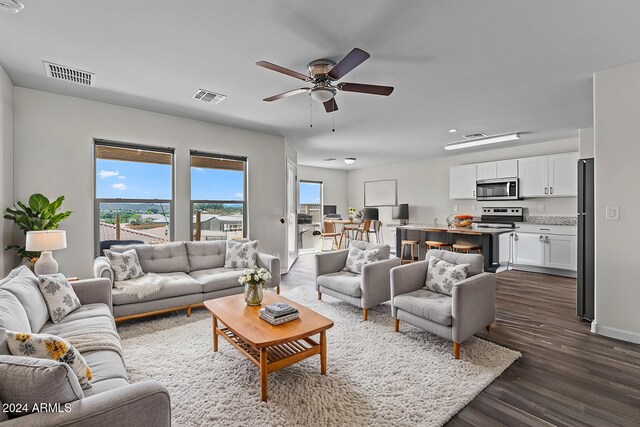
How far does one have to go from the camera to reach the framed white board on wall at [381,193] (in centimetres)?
905

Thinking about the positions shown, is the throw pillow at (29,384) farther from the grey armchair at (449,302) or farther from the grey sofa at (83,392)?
the grey armchair at (449,302)

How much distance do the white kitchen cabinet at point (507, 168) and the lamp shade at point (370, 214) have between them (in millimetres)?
3529

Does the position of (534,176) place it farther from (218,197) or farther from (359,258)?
(218,197)

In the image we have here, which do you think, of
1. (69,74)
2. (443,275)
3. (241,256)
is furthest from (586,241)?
(69,74)

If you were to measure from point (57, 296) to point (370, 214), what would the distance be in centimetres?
786

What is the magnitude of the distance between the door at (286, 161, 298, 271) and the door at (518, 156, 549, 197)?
4.81 m

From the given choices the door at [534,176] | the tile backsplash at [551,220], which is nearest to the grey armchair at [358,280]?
the door at [534,176]

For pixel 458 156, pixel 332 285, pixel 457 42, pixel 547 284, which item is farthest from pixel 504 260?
pixel 457 42

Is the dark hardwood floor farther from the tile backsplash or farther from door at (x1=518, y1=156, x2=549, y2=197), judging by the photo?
door at (x1=518, y1=156, x2=549, y2=197)

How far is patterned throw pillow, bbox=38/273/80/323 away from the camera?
2385 mm

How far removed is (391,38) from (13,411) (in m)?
3.05

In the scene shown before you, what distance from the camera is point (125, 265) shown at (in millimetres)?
3590

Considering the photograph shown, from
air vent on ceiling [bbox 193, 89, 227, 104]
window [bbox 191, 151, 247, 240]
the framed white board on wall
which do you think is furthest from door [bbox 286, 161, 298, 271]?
the framed white board on wall

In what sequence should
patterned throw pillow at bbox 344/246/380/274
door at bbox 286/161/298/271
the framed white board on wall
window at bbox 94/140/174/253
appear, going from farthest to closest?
the framed white board on wall < door at bbox 286/161/298/271 < window at bbox 94/140/174/253 < patterned throw pillow at bbox 344/246/380/274
